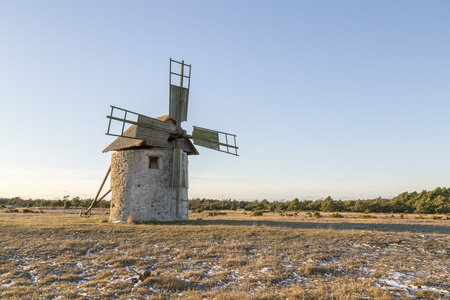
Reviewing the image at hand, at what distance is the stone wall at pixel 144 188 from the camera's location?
19.3m

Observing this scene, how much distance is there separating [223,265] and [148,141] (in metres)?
12.1

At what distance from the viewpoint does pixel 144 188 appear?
1942cm

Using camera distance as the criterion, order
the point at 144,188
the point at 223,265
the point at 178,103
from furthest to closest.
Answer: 1. the point at 178,103
2. the point at 144,188
3. the point at 223,265

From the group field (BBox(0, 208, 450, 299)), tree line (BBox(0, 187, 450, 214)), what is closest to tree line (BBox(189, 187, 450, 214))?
tree line (BBox(0, 187, 450, 214))

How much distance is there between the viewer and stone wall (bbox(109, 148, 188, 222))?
19.3 meters

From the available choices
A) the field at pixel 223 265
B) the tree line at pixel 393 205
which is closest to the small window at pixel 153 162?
the field at pixel 223 265

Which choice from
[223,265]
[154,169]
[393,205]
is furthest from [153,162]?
[393,205]

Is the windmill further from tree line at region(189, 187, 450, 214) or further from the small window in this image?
tree line at region(189, 187, 450, 214)

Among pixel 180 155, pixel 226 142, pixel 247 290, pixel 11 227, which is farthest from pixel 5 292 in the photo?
pixel 226 142

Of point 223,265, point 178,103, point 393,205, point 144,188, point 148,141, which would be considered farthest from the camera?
point 393,205

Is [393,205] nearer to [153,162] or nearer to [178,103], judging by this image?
[178,103]

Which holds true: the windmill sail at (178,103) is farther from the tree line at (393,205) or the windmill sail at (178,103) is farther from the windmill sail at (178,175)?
the tree line at (393,205)

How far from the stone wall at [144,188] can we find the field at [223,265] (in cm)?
482

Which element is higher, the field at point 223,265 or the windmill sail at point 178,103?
the windmill sail at point 178,103
